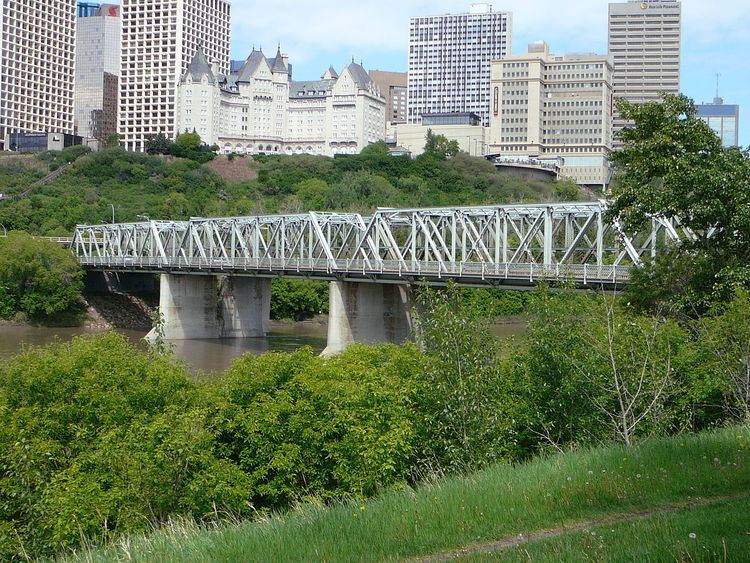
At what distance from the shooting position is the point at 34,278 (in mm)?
97188

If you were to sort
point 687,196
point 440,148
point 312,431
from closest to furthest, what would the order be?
point 312,431 < point 687,196 < point 440,148

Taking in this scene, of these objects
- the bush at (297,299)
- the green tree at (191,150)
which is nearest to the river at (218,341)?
the bush at (297,299)

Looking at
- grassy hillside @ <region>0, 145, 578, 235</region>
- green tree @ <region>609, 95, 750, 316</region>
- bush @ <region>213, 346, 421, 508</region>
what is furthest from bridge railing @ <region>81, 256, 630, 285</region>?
grassy hillside @ <region>0, 145, 578, 235</region>

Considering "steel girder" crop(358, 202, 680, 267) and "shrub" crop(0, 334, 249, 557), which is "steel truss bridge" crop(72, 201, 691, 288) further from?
"shrub" crop(0, 334, 249, 557)

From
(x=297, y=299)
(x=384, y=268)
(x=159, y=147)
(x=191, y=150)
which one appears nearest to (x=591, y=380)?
(x=384, y=268)

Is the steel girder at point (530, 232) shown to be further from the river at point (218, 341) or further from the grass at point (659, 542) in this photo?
the grass at point (659, 542)

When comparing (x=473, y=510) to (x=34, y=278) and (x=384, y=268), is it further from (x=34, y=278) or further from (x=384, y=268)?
(x=34, y=278)

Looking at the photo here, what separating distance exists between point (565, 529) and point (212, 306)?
267ft

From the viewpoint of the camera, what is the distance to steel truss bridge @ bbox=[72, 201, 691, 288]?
55.6 metres

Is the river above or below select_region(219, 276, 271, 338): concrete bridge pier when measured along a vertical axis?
below

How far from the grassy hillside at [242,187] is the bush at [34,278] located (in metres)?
24.0

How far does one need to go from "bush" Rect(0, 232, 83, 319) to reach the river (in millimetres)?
2219

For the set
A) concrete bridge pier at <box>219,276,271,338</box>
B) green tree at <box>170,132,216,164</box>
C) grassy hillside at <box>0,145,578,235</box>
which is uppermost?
green tree at <box>170,132,216,164</box>

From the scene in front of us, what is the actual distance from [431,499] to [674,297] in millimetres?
17826
